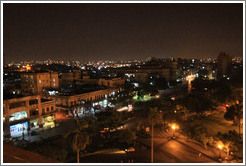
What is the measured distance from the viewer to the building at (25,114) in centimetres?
1594

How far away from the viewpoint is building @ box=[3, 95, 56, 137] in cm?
1594

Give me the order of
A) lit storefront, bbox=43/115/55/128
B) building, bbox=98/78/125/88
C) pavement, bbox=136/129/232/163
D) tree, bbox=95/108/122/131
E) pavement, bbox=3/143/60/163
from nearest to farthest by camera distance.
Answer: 1. pavement, bbox=3/143/60/163
2. pavement, bbox=136/129/232/163
3. tree, bbox=95/108/122/131
4. lit storefront, bbox=43/115/55/128
5. building, bbox=98/78/125/88

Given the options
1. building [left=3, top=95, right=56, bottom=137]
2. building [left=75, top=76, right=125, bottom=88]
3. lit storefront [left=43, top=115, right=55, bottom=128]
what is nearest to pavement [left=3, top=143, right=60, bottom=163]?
building [left=3, top=95, right=56, bottom=137]

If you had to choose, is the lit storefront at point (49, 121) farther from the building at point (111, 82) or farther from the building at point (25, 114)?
the building at point (111, 82)

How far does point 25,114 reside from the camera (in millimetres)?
17312

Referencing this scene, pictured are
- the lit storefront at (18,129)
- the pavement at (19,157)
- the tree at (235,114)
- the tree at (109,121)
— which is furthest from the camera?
the tree at (235,114)

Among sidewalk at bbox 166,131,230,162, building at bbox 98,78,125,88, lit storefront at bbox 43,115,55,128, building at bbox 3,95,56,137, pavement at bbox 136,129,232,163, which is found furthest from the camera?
building at bbox 98,78,125,88

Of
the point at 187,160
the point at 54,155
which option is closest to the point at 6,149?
the point at 54,155

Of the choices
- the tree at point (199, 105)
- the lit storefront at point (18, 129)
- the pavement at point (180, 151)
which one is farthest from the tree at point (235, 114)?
the lit storefront at point (18, 129)

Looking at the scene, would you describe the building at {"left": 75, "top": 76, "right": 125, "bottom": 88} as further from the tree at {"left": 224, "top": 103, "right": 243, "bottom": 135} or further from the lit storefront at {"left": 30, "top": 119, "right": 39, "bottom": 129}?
the tree at {"left": 224, "top": 103, "right": 243, "bottom": 135}

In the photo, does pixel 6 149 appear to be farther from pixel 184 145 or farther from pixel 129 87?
pixel 129 87

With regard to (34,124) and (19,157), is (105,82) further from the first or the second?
(19,157)

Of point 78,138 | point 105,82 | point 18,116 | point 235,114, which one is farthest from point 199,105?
point 18,116

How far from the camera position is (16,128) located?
54.9 feet
